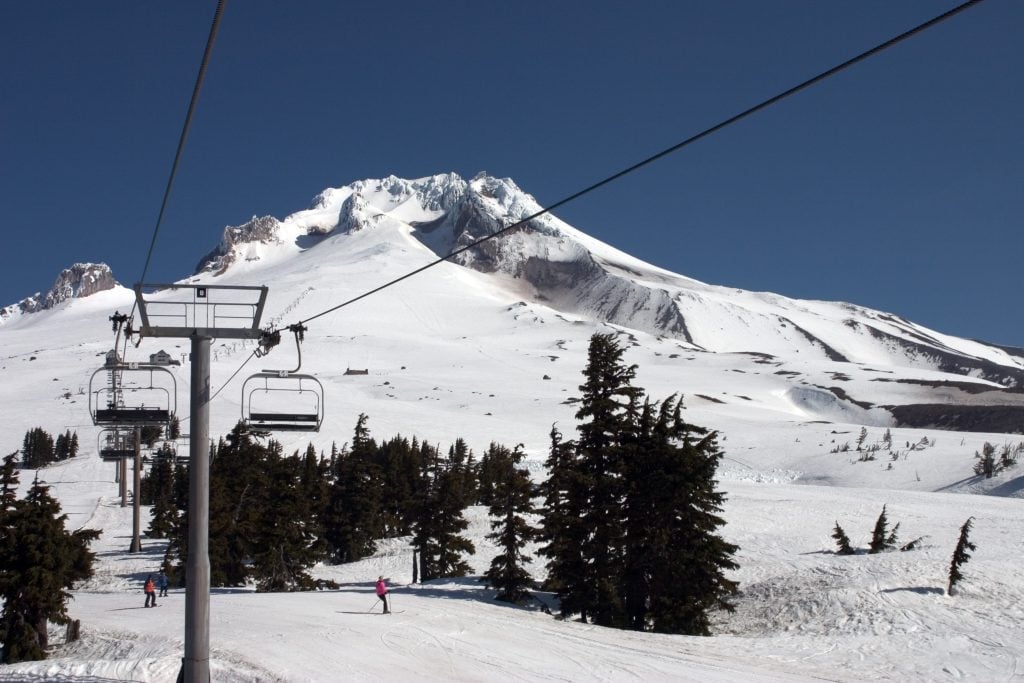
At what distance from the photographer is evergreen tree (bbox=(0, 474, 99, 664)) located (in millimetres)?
23516

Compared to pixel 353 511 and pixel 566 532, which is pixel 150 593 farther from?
pixel 353 511

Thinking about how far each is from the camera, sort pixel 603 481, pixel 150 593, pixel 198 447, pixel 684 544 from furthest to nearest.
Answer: pixel 603 481
pixel 150 593
pixel 684 544
pixel 198 447

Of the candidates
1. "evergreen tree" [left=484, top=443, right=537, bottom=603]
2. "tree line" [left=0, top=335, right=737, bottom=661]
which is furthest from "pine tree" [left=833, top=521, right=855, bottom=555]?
"evergreen tree" [left=484, top=443, right=537, bottom=603]

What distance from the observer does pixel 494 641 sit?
74.3 ft

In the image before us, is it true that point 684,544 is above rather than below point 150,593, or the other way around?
above

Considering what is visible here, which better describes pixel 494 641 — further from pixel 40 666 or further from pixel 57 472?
pixel 57 472

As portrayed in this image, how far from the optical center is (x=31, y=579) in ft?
78.2

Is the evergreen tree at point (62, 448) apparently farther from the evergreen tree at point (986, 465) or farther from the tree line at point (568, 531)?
the evergreen tree at point (986, 465)

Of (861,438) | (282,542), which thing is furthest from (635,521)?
(861,438)

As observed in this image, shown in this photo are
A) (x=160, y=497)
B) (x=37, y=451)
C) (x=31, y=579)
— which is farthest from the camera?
(x=37, y=451)

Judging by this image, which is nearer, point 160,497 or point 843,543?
point 843,543

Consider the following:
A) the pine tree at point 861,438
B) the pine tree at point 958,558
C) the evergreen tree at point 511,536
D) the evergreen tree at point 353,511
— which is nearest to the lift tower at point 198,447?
the evergreen tree at point 511,536

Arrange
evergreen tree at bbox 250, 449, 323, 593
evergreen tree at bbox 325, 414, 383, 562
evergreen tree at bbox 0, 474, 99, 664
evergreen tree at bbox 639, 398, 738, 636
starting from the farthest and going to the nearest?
evergreen tree at bbox 325, 414, 383, 562, evergreen tree at bbox 250, 449, 323, 593, evergreen tree at bbox 639, 398, 738, 636, evergreen tree at bbox 0, 474, 99, 664

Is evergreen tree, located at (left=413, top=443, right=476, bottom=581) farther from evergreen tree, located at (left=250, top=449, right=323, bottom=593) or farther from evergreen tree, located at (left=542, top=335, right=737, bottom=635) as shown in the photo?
evergreen tree, located at (left=542, top=335, right=737, bottom=635)
